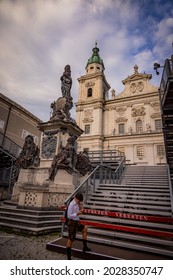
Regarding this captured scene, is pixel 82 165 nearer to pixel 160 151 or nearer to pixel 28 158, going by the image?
pixel 28 158

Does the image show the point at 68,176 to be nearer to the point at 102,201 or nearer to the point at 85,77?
the point at 102,201

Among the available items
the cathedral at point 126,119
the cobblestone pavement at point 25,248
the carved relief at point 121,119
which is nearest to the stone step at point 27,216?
the cobblestone pavement at point 25,248

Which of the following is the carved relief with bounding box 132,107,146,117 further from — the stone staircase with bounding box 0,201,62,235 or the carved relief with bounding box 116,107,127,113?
the stone staircase with bounding box 0,201,62,235

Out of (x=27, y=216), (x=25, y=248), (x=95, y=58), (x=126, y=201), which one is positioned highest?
(x=95, y=58)

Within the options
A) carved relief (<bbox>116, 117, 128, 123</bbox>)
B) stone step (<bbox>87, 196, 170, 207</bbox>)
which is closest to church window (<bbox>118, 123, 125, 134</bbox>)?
carved relief (<bbox>116, 117, 128, 123</bbox>)

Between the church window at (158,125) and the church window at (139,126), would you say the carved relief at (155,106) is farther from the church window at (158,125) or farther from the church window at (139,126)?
the church window at (139,126)

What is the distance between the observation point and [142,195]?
763cm

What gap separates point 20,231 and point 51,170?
324cm

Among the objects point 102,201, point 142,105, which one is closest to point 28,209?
point 102,201

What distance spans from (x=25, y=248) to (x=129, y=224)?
10.5 feet

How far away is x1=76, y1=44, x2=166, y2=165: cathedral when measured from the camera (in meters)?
32.0

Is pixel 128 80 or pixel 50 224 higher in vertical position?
pixel 128 80

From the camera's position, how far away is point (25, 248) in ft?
14.5

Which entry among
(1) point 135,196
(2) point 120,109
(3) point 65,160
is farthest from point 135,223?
(2) point 120,109
